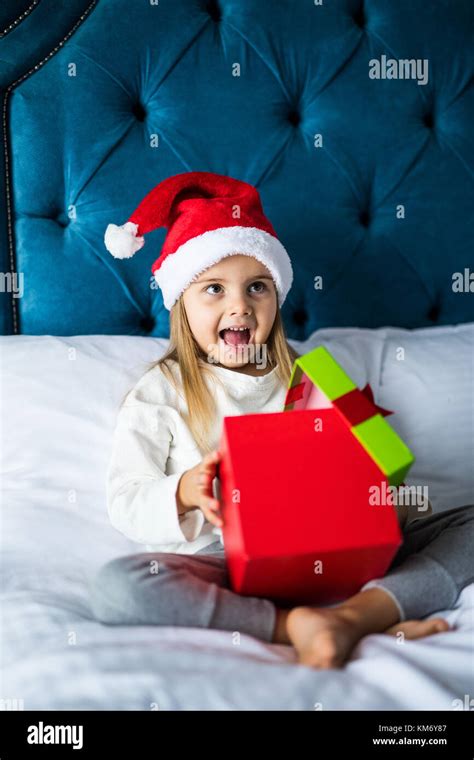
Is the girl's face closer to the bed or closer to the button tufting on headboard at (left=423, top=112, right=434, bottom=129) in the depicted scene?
the bed

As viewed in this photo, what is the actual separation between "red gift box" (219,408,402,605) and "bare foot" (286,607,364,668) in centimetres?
5

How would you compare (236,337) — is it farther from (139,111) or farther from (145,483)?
(139,111)

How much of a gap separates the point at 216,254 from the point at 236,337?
0.14 metres

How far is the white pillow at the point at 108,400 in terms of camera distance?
121 centimetres

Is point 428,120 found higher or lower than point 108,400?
higher

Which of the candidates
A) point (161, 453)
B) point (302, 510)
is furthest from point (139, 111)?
point (302, 510)

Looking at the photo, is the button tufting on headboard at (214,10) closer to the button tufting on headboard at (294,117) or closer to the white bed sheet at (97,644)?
the button tufting on headboard at (294,117)

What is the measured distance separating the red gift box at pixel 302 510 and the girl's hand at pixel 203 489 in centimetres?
1

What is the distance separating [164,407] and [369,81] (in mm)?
887

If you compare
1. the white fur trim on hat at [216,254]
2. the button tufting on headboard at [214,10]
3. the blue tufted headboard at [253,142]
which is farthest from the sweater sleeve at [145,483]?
the button tufting on headboard at [214,10]

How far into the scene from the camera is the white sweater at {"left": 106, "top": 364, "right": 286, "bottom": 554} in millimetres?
1020

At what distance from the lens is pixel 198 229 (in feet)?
3.92

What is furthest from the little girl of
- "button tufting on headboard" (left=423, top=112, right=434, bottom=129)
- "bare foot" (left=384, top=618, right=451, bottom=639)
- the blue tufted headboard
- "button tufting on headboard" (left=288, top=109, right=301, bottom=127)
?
"button tufting on headboard" (left=423, top=112, right=434, bottom=129)
